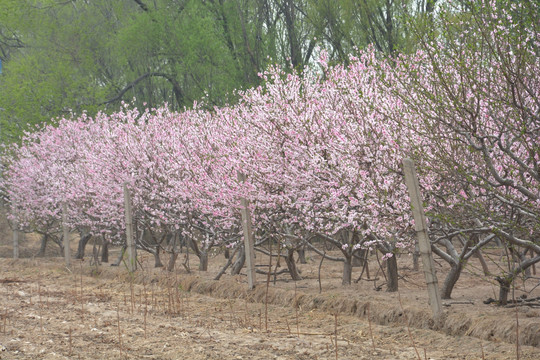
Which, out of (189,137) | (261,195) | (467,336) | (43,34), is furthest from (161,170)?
(43,34)

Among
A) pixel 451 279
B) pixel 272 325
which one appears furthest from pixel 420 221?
pixel 272 325

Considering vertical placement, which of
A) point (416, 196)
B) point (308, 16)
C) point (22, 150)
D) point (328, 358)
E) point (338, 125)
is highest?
point (308, 16)

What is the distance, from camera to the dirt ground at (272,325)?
261 inches

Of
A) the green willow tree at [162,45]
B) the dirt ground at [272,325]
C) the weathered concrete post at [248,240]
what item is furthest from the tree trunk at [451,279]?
the green willow tree at [162,45]

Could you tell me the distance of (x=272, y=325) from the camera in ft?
27.9

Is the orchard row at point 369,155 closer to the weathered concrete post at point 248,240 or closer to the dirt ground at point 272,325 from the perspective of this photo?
the weathered concrete post at point 248,240

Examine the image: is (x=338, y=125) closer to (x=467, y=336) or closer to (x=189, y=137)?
(x=467, y=336)

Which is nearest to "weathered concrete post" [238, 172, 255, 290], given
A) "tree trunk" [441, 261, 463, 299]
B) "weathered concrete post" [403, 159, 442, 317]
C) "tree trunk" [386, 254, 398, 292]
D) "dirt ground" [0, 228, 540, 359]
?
"dirt ground" [0, 228, 540, 359]

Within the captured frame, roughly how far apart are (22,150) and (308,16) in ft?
38.5

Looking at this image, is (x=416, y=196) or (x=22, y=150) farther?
(x=22, y=150)

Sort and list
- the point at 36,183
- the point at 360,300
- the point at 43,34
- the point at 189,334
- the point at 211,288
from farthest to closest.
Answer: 1. the point at 43,34
2. the point at 36,183
3. the point at 211,288
4. the point at 360,300
5. the point at 189,334

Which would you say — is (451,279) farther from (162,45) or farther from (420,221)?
(162,45)

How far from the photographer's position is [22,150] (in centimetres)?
2492

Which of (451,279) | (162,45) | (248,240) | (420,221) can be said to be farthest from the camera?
(162,45)
